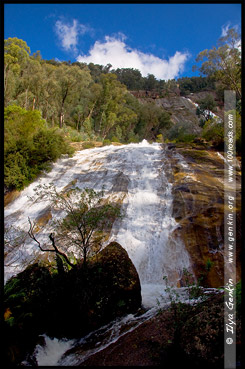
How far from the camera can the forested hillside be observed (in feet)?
45.2

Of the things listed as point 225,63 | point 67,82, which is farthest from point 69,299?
point 67,82

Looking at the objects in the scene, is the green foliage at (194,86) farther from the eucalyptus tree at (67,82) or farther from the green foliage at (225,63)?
the green foliage at (225,63)

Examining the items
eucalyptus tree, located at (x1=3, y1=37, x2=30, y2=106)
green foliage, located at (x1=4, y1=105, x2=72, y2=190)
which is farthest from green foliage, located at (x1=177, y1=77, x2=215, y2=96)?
green foliage, located at (x1=4, y1=105, x2=72, y2=190)

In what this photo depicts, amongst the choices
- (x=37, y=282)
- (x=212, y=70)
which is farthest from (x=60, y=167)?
(x=212, y=70)

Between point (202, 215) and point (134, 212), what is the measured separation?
2645 millimetres

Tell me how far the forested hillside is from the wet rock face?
5.26 metres

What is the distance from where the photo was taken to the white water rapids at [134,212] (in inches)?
267

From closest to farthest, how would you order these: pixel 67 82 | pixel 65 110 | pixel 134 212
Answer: pixel 134 212 < pixel 67 82 < pixel 65 110

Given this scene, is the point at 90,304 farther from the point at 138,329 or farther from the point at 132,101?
the point at 132,101

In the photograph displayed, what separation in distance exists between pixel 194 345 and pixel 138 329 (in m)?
1.42

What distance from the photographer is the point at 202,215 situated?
816cm

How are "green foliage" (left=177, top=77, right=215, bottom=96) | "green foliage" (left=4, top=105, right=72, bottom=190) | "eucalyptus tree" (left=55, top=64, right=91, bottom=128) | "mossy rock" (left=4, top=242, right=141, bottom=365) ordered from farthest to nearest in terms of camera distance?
"green foliage" (left=177, top=77, right=215, bottom=96) → "eucalyptus tree" (left=55, top=64, right=91, bottom=128) → "green foliage" (left=4, top=105, right=72, bottom=190) → "mossy rock" (left=4, top=242, right=141, bottom=365)

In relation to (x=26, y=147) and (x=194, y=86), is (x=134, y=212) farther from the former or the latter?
(x=194, y=86)

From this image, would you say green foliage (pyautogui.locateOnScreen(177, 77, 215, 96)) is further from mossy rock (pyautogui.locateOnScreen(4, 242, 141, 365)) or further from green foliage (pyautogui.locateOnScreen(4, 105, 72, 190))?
mossy rock (pyautogui.locateOnScreen(4, 242, 141, 365))
